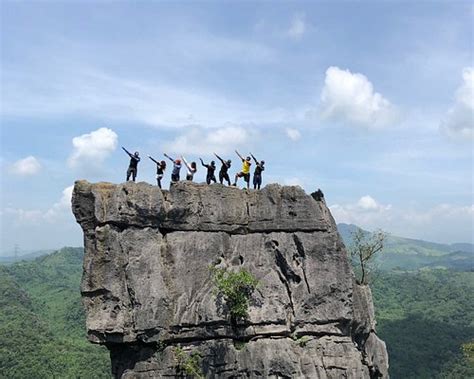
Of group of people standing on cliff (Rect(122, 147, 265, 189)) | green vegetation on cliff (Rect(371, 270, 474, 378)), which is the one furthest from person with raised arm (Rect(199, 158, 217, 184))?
green vegetation on cliff (Rect(371, 270, 474, 378))

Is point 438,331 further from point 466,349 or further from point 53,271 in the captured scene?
point 53,271

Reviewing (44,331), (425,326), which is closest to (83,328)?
(44,331)

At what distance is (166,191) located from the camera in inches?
757

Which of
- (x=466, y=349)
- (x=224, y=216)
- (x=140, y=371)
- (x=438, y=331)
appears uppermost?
(x=224, y=216)

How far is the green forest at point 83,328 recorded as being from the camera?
6712cm

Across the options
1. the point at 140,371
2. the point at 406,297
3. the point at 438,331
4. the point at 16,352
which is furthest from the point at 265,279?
the point at 406,297

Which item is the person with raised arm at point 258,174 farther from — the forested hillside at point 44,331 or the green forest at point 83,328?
the forested hillside at point 44,331

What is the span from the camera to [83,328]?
98.4m

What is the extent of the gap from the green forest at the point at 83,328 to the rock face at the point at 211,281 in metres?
13.2

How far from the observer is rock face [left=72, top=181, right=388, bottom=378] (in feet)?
59.4

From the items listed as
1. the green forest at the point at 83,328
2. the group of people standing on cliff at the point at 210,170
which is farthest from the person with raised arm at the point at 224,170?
the green forest at the point at 83,328

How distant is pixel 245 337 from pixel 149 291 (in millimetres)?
4016

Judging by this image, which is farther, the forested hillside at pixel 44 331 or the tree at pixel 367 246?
the forested hillside at pixel 44 331

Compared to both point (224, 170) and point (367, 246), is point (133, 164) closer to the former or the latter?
point (224, 170)
